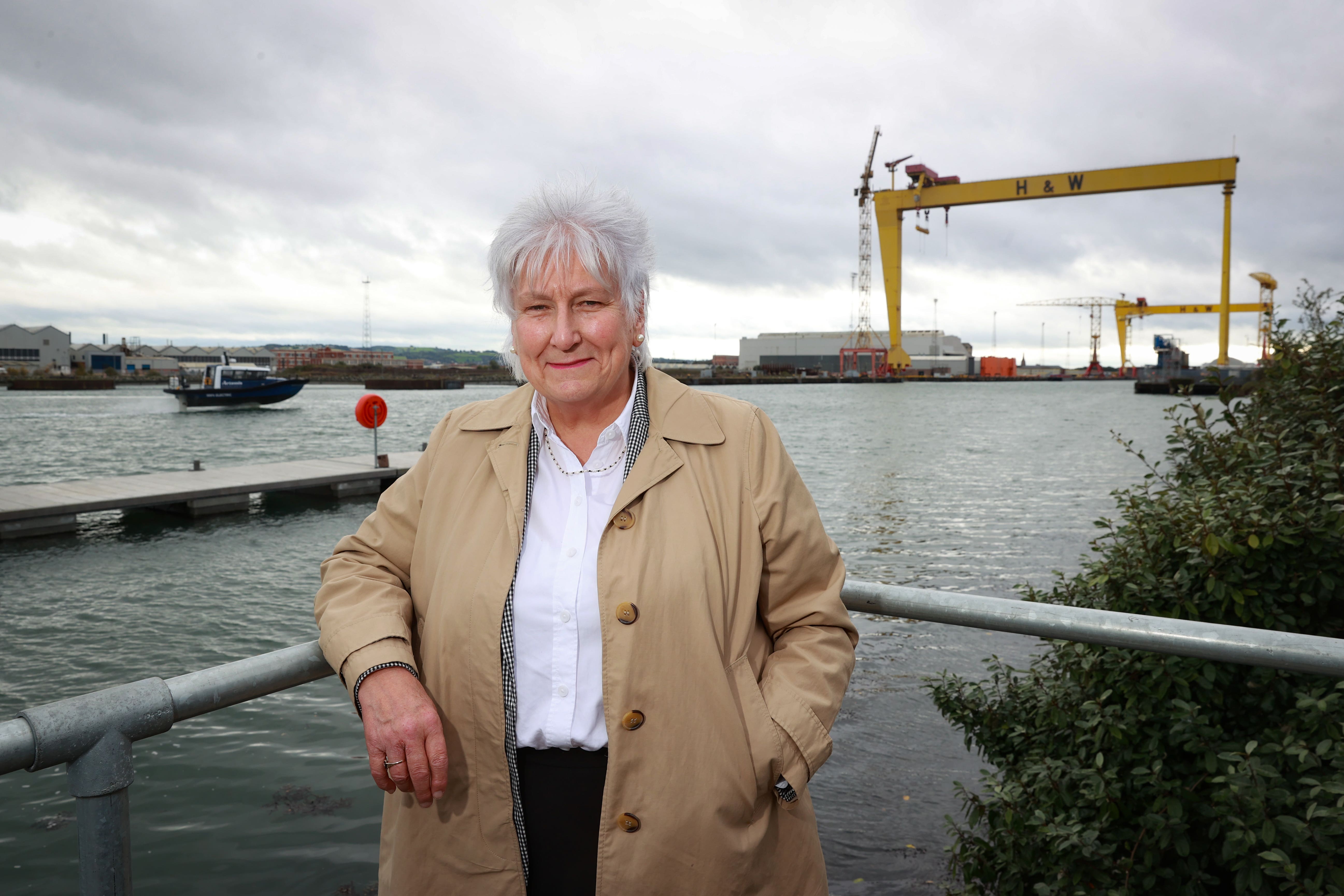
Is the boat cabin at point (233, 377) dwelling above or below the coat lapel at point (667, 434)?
above

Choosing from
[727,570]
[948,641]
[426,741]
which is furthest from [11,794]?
[948,641]

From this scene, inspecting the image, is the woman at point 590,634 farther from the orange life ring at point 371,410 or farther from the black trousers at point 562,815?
the orange life ring at point 371,410

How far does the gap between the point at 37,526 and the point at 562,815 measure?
12.6 metres

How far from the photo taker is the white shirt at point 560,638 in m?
1.29

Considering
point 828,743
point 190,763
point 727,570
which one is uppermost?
point 727,570

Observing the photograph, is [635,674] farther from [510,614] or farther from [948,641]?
[948,641]

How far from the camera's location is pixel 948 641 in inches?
278

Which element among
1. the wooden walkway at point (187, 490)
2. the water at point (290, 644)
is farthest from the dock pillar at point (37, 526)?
the water at point (290, 644)

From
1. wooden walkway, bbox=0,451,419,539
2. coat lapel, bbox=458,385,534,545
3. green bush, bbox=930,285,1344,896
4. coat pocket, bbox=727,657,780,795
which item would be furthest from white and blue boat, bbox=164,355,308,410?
coat pocket, bbox=727,657,780,795

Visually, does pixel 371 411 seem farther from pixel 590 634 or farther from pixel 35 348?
pixel 35 348

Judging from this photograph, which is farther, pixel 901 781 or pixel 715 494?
pixel 901 781

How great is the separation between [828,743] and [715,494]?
432 mm

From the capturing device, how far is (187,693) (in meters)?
1.11

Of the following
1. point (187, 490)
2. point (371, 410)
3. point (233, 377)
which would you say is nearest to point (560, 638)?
point (187, 490)
